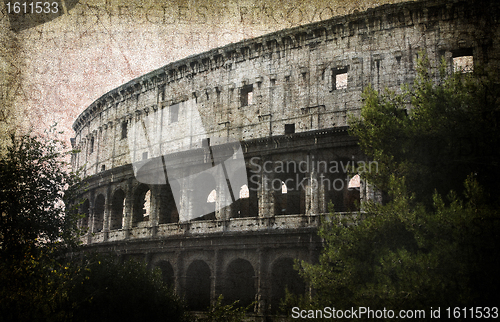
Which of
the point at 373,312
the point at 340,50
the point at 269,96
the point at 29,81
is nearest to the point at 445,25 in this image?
→ the point at 340,50

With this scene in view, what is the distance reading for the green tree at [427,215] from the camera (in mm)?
12258

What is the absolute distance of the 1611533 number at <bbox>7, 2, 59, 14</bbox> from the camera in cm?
1650

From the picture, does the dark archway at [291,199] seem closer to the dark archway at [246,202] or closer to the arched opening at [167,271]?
the dark archway at [246,202]

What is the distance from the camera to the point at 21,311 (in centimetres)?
1231

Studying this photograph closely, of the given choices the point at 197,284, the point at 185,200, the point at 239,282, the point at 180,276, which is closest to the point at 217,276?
the point at 239,282

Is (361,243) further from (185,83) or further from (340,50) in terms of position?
(185,83)

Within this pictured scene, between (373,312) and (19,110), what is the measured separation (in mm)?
14026

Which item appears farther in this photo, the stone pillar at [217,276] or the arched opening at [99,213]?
the arched opening at [99,213]

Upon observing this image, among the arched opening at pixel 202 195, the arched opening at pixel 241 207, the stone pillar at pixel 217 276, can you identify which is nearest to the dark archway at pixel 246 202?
the arched opening at pixel 241 207

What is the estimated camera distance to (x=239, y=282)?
2372cm

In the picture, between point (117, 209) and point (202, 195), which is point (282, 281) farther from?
point (117, 209)

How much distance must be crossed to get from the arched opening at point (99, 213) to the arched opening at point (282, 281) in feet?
45.0

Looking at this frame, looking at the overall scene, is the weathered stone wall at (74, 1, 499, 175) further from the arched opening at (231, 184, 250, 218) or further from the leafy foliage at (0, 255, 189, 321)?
the leafy foliage at (0, 255, 189, 321)

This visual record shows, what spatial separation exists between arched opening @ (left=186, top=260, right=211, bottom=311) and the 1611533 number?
43.6 feet
